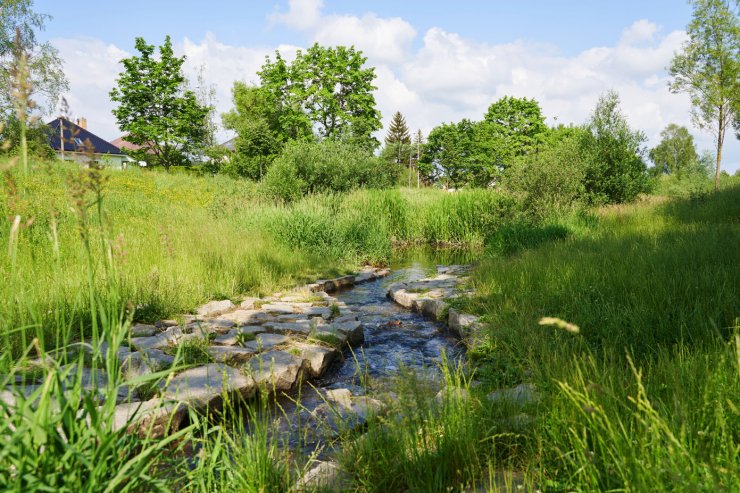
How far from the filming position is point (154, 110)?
1100 inches

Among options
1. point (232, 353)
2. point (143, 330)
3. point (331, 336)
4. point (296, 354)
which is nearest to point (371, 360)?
point (331, 336)

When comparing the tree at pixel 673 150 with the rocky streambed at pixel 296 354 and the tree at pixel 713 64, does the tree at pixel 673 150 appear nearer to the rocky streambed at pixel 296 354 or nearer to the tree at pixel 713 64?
the tree at pixel 713 64

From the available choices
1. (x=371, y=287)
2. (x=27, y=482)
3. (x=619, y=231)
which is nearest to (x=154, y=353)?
(x=27, y=482)

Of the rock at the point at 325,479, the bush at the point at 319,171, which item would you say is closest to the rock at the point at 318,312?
the rock at the point at 325,479

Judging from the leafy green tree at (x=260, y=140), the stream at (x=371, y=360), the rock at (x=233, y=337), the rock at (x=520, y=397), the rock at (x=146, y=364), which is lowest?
the stream at (x=371, y=360)

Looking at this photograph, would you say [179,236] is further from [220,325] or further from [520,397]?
[520,397]

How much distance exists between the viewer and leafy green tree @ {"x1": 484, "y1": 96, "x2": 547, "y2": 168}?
41.4 metres

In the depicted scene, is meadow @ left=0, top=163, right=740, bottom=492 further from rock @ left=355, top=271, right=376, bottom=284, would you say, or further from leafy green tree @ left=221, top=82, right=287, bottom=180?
leafy green tree @ left=221, top=82, right=287, bottom=180

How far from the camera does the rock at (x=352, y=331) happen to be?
5.16 meters

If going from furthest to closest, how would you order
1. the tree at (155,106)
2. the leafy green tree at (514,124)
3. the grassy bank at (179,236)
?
1. the leafy green tree at (514,124)
2. the tree at (155,106)
3. the grassy bank at (179,236)

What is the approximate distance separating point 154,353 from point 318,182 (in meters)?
14.5

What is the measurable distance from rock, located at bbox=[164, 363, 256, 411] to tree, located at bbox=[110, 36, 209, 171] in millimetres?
27065

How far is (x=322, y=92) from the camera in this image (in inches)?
1190

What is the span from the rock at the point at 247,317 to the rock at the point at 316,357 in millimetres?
1023
